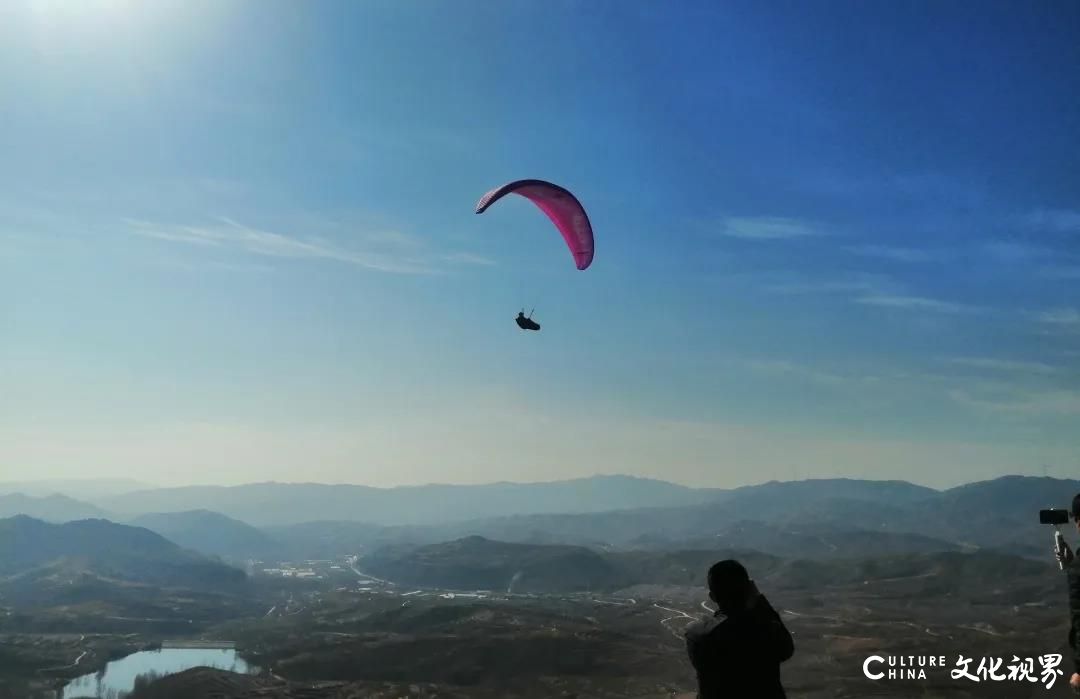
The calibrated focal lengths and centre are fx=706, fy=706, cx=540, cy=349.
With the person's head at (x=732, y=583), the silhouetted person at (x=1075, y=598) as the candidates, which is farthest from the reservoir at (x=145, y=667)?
the silhouetted person at (x=1075, y=598)

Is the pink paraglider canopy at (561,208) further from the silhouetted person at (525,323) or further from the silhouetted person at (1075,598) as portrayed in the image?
the silhouetted person at (1075,598)

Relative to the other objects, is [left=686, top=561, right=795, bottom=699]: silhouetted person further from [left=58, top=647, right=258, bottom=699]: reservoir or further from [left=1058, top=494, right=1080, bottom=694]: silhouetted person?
[left=58, top=647, right=258, bottom=699]: reservoir

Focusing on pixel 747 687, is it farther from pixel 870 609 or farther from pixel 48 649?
pixel 870 609

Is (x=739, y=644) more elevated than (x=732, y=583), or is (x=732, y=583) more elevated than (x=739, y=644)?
(x=732, y=583)

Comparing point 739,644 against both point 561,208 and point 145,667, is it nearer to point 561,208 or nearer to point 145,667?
point 561,208

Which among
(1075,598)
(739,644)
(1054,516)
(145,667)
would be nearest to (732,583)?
(739,644)

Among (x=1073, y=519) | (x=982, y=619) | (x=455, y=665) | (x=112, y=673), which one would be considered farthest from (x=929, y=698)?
(x=112, y=673)

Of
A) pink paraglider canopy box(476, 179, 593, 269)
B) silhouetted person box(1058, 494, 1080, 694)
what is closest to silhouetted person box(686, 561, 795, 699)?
silhouetted person box(1058, 494, 1080, 694)
